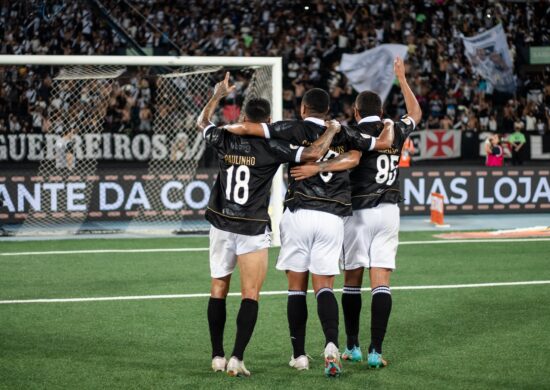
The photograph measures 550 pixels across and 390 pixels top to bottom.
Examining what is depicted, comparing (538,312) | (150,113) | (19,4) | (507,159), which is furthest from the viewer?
(19,4)

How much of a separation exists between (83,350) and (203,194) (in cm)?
1059

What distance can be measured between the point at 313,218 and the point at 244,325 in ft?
3.24

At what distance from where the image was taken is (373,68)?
87.4 feet

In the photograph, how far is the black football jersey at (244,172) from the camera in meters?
7.02

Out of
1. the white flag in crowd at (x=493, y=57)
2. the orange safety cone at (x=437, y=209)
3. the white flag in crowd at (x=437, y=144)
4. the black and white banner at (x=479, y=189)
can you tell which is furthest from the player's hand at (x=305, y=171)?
the white flag in crowd at (x=493, y=57)

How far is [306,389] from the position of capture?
6.56 meters

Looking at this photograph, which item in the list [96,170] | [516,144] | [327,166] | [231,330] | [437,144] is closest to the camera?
[327,166]

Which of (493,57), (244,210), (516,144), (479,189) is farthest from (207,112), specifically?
(493,57)

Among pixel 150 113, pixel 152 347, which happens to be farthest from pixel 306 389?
pixel 150 113

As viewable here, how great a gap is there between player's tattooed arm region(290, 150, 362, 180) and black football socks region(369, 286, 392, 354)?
106 centimetres

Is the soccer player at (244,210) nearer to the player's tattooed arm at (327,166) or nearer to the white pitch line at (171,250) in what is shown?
the player's tattooed arm at (327,166)

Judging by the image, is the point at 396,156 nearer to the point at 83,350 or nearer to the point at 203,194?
the point at 83,350

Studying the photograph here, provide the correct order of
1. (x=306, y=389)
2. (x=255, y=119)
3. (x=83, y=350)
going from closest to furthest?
(x=306, y=389) < (x=255, y=119) < (x=83, y=350)

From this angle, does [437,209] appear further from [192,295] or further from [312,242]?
[312,242]
